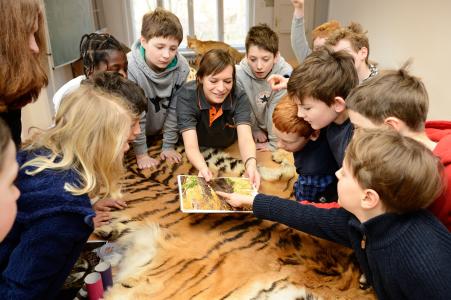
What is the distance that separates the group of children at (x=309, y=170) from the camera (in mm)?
908

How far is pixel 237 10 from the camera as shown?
14.9 feet

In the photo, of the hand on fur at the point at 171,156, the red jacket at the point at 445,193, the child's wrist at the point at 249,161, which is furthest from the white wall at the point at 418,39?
the hand on fur at the point at 171,156

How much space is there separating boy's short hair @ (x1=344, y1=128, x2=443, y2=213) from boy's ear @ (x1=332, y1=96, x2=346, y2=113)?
0.42 meters

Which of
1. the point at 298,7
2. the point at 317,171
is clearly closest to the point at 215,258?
the point at 317,171

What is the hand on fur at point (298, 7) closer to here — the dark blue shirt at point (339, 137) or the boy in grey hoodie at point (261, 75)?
the boy in grey hoodie at point (261, 75)

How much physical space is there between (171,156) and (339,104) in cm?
84

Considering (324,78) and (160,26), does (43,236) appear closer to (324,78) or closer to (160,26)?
(324,78)

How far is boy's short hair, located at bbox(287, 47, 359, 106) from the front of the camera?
1372 millimetres

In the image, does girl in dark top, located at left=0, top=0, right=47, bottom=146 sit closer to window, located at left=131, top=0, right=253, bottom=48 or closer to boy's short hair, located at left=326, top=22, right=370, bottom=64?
boy's short hair, located at left=326, top=22, right=370, bottom=64

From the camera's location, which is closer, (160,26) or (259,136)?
(160,26)

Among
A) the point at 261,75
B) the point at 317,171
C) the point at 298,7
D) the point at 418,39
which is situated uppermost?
the point at 298,7

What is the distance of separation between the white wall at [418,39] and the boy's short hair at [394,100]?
1.50m

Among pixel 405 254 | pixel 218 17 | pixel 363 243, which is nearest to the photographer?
pixel 405 254

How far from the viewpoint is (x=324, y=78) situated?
1.38 metres
